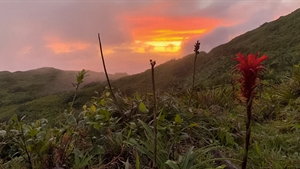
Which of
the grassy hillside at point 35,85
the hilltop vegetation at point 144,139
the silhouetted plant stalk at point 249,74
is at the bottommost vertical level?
the grassy hillside at point 35,85

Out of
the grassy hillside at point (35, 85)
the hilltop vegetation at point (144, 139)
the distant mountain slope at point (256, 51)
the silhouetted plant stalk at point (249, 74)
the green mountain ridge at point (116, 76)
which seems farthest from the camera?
the grassy hillside at point (35, 85)

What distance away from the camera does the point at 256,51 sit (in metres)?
20.2

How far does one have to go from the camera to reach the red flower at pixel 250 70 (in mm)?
1536

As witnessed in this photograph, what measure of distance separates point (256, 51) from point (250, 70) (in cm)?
1981

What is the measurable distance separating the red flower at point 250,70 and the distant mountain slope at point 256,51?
0.85 metres

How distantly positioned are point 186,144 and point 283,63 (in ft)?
28.5

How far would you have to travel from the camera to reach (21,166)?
286 centimetres

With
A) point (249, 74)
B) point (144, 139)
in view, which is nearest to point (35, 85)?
point (144, 139)

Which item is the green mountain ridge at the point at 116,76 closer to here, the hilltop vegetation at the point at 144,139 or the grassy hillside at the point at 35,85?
the grassy hillside at the point at 35,85

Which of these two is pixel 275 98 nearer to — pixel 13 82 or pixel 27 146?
pixel 27 146

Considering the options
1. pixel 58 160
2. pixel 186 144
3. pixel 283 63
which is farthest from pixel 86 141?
pixel 283 63

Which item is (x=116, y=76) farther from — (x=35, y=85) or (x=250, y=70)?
(x=250, y=70)

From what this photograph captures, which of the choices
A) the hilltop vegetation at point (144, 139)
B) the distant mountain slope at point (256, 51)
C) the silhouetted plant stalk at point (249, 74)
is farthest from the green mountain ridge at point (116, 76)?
the silhouetted plant stalk at point (249, 74)

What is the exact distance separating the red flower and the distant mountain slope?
0.85m
